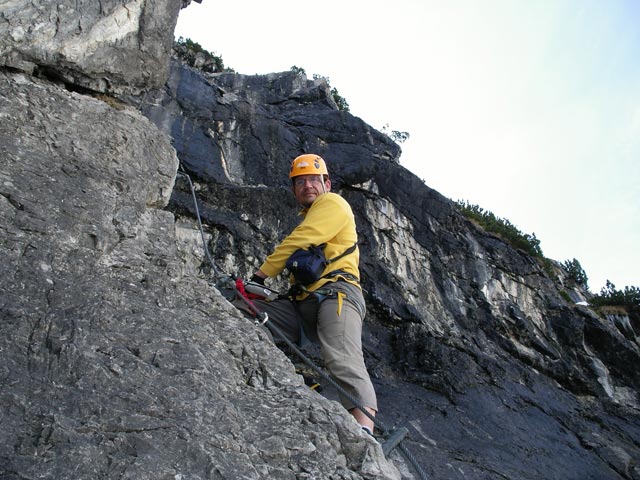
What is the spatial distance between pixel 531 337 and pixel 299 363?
6.86m

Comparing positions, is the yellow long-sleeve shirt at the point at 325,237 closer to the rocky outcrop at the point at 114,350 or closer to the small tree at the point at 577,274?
the rocky outcrop at the point at 114,350

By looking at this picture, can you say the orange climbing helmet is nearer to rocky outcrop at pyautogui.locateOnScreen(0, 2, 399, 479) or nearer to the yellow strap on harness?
the yellow strap on harness

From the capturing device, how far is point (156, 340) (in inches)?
120

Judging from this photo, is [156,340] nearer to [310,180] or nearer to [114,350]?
[114,350]

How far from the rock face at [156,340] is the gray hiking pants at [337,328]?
0.76 metres

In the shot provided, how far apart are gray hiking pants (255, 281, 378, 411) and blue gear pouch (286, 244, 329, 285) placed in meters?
0.15

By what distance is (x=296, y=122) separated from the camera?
43.8ft

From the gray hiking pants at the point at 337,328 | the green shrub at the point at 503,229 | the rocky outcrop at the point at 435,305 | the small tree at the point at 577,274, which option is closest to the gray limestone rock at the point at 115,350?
the gray hiking pants at the point at 337,328

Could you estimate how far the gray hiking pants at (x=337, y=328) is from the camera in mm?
4113

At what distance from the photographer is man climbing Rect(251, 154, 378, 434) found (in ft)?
14.0

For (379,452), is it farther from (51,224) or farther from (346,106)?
(346,106)

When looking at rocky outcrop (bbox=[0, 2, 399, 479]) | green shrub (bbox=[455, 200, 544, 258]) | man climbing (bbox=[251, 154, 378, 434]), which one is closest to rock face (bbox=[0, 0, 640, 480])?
rocky outcrop (bbox=[0, 2, 399, 479])

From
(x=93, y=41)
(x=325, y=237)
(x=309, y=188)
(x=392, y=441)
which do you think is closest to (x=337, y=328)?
(x=325, y=237)

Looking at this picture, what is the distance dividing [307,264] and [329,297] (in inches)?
13.4
